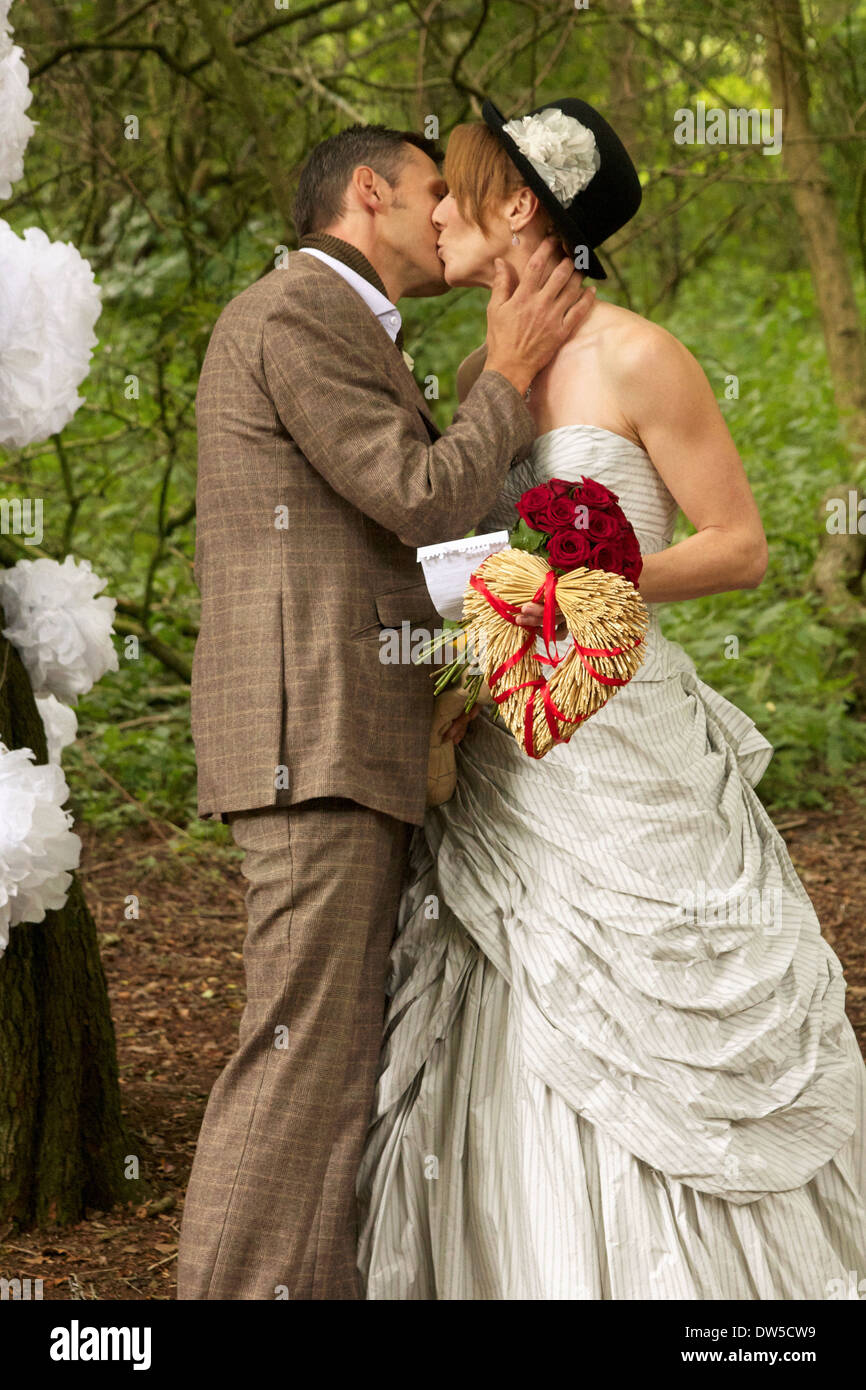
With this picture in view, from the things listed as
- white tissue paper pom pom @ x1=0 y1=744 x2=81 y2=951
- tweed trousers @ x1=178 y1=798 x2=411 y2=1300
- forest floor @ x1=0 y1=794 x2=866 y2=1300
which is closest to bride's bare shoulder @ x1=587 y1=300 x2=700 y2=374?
Result: tweed trousers @ x1=178 y1=798 x2=411 y2=1300

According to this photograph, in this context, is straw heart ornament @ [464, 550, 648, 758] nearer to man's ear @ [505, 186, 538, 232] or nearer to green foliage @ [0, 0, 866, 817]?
man's ear @ [505, 186, 538, 232]

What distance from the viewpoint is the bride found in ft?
6.83

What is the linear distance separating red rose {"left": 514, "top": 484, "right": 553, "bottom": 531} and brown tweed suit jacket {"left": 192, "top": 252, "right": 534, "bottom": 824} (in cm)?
11

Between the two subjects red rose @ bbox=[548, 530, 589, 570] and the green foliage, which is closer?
red rose @ bbox=[548, 530, 589, 570]

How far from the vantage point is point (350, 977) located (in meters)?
2.12

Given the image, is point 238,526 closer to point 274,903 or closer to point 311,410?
point 311,410

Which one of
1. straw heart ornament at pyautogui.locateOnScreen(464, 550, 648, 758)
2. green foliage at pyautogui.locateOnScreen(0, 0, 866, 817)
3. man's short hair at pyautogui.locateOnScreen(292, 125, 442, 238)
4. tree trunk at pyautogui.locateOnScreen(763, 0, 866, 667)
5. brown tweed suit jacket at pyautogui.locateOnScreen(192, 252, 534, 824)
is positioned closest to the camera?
straw heart ornament at pyautogui.locateOnScreen(464, 550, 648, 758)

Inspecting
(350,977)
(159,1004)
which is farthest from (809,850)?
(350,977)

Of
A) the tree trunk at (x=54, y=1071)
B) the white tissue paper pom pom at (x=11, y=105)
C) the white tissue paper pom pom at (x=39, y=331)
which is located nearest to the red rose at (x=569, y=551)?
the white tissue paper pom pom at (x=39, y=331)

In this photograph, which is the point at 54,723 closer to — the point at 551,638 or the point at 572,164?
the point at 551,638

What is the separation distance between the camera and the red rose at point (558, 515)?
1905 mm

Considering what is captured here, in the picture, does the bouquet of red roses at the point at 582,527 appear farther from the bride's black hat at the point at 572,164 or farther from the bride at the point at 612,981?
the bride's black hat at the point at 572,164

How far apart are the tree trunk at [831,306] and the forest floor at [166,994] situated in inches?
38.8

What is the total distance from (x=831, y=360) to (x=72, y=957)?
4719mm
